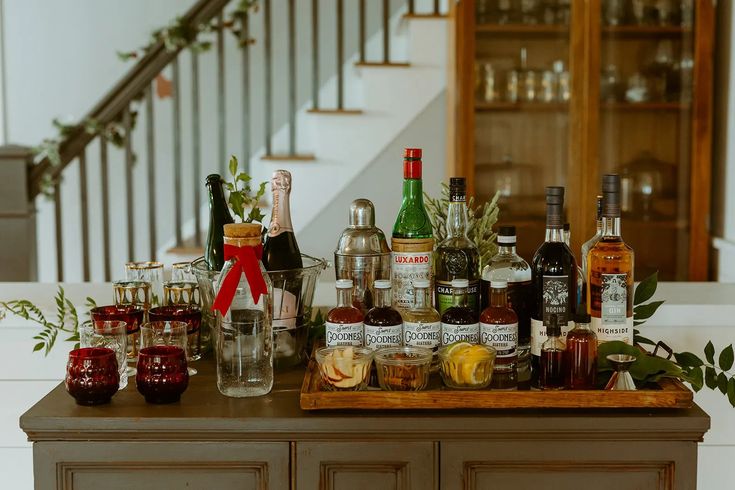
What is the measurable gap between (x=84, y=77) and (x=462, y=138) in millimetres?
2554

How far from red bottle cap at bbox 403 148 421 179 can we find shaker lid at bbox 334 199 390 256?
83 mm

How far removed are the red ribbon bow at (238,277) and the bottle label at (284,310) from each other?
9 centimetres

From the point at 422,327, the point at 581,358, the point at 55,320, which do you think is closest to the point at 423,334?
the point at 422,327

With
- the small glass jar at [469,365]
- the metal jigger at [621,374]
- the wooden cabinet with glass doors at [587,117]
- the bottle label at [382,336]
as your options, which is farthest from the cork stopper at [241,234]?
the wooden cabinet with glass doors at [587,117]

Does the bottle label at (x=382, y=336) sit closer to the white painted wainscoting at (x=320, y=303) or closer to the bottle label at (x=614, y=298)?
the bottle label at (x=614, y=298)

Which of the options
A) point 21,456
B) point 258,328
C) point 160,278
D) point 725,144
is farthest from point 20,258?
point 725,144

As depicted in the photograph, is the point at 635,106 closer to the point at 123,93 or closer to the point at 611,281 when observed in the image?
the point at 123,93

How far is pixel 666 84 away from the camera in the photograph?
3.60 m

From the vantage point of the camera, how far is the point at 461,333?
52.6 inches

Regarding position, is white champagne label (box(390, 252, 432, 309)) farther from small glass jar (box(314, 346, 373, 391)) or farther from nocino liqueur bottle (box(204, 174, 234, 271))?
nocino liqueur bottle (box(204, 174, 234, 271))

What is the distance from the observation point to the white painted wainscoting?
189 cm

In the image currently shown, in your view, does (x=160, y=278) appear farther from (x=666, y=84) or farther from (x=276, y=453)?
(x=666, y=84)

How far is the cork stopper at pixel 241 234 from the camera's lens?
133 centimetres

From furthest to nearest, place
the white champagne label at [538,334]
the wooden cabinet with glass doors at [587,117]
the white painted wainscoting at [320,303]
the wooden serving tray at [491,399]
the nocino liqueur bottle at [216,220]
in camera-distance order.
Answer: the wooden cabinet with glass doors at [587,117] < the white painted wainscoting at [320,303] < the nocino liqueur bottle at [216,220] < the white champagne label at [538,334] < the wooden serving tray at [491,399]
